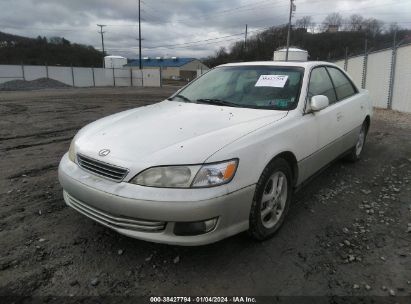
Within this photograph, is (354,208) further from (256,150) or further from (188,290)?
(188,290)

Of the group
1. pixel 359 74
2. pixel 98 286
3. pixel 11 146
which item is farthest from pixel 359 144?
pixel 359 74

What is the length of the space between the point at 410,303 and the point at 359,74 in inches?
624

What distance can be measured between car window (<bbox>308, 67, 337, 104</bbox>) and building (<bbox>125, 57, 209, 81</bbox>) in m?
73.4

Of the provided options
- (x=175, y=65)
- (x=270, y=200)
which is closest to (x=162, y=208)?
(x=270, y=200)

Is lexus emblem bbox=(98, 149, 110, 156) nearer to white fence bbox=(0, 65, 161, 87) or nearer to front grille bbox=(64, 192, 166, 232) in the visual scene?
front grille bbox=(64, 192, 166, 232)

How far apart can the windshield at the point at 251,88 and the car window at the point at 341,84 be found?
0.91 m

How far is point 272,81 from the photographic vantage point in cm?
384

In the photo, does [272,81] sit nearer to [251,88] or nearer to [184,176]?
[251,88]

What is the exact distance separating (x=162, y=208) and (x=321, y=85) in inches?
105

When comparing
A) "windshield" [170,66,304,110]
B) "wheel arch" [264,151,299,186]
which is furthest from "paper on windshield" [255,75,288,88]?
"wheel arch" [264,151,299,186]

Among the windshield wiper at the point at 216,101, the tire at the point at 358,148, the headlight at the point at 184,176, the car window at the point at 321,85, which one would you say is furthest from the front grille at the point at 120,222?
the tire at the point at 358,148

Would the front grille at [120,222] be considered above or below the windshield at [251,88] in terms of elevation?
below

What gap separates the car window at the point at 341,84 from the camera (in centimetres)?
461

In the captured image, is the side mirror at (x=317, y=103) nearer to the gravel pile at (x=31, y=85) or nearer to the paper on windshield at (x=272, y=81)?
the paper on windshield at (x=272, y=81)
